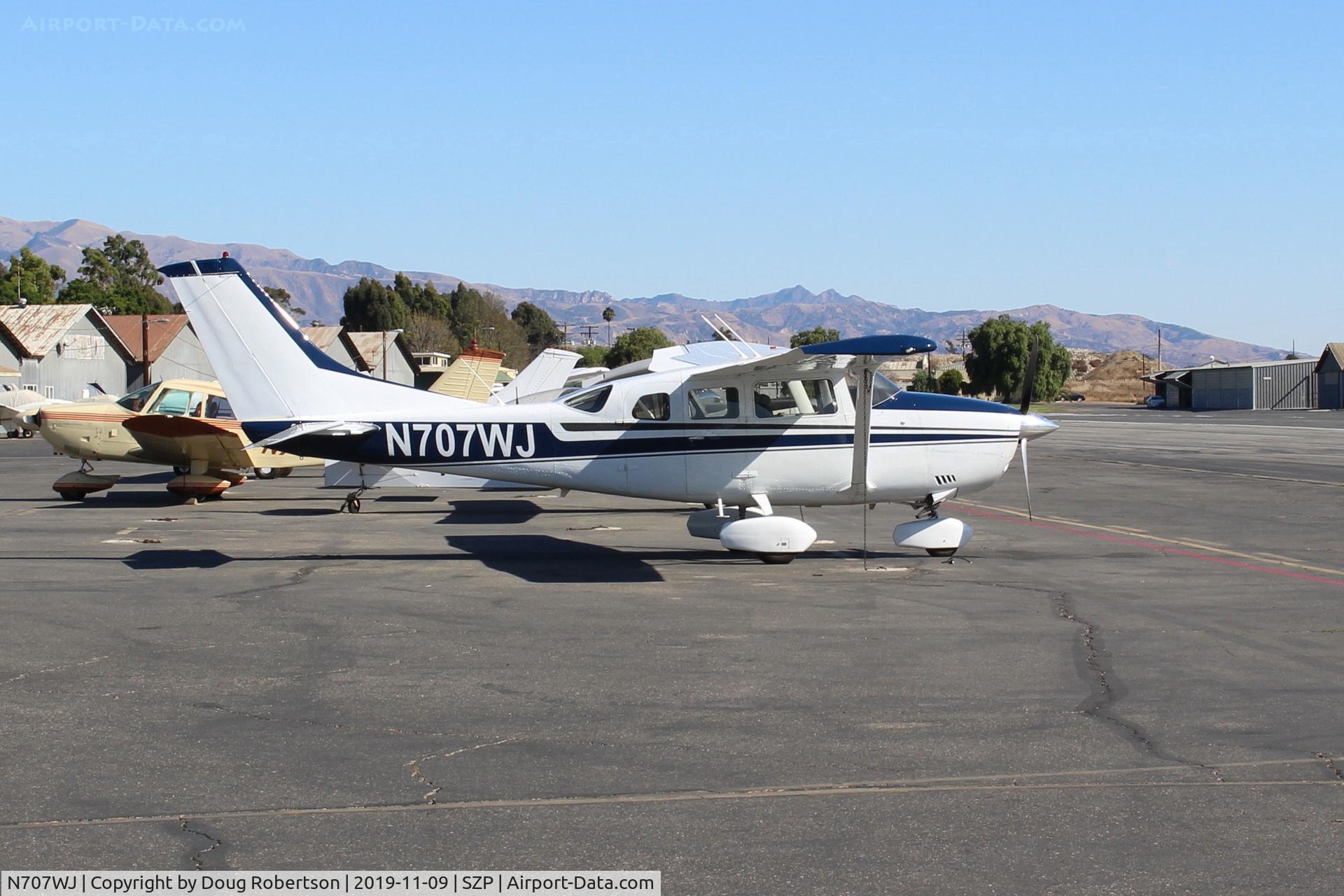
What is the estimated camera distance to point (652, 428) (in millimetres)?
13531

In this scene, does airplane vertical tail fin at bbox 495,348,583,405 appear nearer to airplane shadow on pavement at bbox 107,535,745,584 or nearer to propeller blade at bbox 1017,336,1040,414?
airplane shadow on pavement at bbox 107,535,745,584

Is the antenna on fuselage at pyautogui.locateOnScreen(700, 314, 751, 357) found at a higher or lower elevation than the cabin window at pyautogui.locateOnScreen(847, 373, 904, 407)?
higher

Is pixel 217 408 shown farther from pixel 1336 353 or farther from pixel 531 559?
pixel 1336 353

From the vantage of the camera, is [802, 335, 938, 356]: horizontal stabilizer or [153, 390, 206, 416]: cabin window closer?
[802, 335, 938, 356]: horizontal stabilizer

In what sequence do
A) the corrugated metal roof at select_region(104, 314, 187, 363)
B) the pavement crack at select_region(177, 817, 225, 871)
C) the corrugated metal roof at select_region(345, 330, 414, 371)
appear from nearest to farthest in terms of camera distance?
the pavement crack at select_region(177, 817, 225, 871), the corrugated metal roof at select_region(104, 314, 187, 363), the corrugated metal roof at select_region(345, 330, 414, 371)

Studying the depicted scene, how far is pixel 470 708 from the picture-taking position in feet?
23.6

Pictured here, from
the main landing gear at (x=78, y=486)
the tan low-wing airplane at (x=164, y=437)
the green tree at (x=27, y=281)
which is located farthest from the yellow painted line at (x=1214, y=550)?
the green tree at (x=27, y=281)

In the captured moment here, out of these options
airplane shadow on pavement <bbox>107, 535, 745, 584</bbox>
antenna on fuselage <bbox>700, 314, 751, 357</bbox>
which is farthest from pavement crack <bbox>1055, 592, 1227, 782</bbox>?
antenna on fuselage <bbox>700, 314, 751, 357</bbox>

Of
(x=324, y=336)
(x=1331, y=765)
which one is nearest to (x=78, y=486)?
(x=1331, y=765)

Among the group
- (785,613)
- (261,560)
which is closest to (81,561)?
(261,560)

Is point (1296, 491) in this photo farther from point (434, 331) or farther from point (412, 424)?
point (434, 331)

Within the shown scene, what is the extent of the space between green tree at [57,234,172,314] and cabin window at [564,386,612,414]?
85815mm

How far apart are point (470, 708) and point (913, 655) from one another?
10.8ft

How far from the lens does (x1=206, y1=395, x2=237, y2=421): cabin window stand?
22109mm
